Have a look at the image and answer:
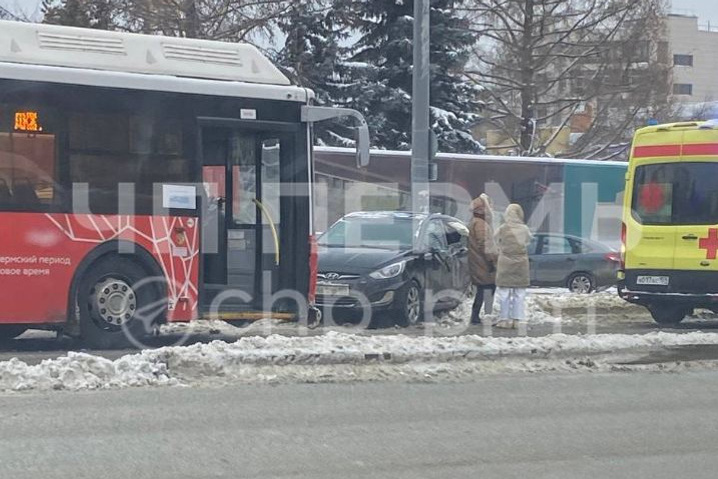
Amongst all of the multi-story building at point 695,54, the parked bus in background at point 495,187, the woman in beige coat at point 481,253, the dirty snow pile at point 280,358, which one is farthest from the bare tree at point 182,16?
the multi-story building at point 695,54

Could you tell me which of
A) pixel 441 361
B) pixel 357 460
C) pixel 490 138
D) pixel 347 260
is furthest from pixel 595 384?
pixel 490 138

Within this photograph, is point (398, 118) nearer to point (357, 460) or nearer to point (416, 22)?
point (416, 22)

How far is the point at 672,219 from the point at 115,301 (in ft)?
27.3

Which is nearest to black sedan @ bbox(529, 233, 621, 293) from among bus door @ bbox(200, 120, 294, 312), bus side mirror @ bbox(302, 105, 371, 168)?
bus side mirror @ bbox(302, 105, 371, 168)

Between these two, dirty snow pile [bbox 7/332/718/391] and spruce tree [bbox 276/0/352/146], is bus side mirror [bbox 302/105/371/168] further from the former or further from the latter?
spruce tree [bbox 276/0/352/146]

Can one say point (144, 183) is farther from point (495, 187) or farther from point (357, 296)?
point (495, 187)

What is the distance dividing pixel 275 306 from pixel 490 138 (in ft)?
147

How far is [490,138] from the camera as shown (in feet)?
187

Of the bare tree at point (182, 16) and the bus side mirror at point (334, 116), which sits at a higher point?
the bare tree at point (182, 16)

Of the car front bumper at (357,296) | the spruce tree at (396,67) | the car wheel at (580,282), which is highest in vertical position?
the spruce tree at (396,67)

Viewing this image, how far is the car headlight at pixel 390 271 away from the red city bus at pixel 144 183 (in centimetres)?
180

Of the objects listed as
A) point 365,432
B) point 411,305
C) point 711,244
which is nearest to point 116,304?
point 411,305

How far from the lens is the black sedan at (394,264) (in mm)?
14961

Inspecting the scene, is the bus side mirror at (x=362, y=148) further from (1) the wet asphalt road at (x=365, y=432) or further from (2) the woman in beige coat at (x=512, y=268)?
(1) the wet asphalt road at (x=365, y=432)
